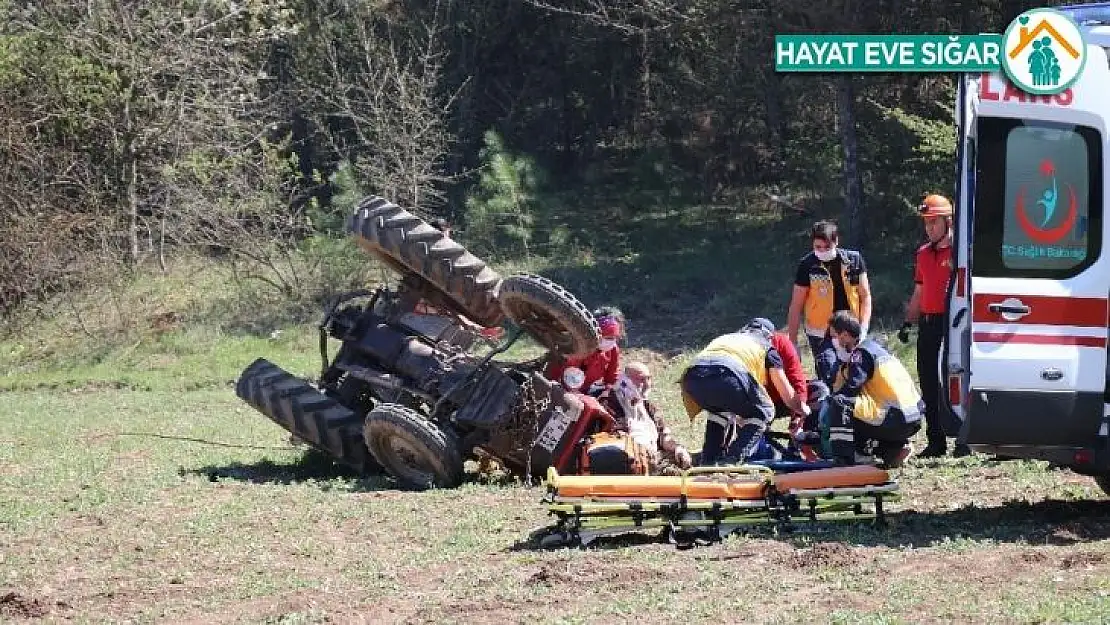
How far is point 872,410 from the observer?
9648 mm

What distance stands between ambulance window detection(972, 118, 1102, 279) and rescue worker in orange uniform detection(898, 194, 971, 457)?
291 centimetres

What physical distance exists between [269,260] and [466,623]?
57.6 feet

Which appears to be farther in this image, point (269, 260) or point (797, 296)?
point (269, 260)

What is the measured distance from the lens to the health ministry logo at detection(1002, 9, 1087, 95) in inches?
316

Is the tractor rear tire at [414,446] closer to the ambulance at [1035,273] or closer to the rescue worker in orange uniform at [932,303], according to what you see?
the rescue worker in orange uniform at [932,303]

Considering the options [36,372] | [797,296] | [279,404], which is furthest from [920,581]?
[36,372]

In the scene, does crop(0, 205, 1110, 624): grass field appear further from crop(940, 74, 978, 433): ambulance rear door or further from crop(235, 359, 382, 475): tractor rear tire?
crop(940, 74, 978, 433): ambulance rear door

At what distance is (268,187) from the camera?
84.5 feet

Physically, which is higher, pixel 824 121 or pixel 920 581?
pixel 824 121

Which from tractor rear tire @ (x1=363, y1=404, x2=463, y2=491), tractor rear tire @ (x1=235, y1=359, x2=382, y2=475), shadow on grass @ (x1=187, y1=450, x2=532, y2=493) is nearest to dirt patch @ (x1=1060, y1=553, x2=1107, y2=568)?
shadow on grass @ (x1=187, y1=450, x2=532, y2=493)

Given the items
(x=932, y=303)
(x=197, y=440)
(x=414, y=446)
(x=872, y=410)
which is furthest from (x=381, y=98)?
(x=872, y=410)

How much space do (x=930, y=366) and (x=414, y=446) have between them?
3.67 meters

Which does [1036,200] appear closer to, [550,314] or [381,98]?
[550,314]

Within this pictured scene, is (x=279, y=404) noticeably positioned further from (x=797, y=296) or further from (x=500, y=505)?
(x=797, y=296)
